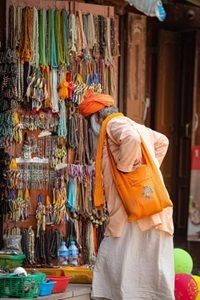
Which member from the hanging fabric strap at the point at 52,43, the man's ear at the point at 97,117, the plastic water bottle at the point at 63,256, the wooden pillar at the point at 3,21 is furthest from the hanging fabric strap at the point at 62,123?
the man's ear at the point at 97,117

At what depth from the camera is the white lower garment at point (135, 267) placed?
5430 millimetres

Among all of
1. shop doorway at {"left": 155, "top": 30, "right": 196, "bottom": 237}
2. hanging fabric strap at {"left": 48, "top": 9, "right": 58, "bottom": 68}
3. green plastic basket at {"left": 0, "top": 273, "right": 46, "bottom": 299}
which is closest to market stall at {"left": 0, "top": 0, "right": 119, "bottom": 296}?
hanging fabric strap at {"left": 48, "top": 9, "right": 58, "bottom": 68}

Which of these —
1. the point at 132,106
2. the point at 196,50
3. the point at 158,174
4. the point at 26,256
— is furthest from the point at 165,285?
the point at 196,50

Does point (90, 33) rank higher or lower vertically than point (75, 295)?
higher

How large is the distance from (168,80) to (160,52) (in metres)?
0.39

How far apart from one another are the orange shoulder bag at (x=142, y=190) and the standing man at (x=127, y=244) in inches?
1.9

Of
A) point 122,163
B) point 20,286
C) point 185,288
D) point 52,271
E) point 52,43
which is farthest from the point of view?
point 52,43

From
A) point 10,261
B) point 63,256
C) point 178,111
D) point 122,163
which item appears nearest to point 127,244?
point 122,163

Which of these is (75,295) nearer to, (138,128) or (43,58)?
(138,128)

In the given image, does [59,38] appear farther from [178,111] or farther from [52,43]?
[178,111]

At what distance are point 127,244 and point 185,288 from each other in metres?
0.86

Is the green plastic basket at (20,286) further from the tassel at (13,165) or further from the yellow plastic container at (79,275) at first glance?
the tassel at (13,165)

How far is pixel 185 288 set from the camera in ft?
19.8

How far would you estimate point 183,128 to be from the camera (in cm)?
988
